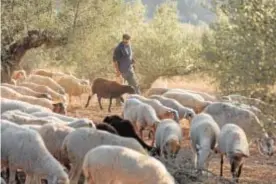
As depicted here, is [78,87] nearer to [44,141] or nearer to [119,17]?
[119,17]

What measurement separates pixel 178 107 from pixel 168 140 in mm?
4579

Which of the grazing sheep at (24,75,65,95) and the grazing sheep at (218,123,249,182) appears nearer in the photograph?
the grazing sheep at (218,123,249,182)

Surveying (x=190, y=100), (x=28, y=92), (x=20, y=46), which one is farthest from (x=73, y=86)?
(x=190, y=100)

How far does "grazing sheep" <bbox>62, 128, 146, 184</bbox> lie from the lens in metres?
9.63

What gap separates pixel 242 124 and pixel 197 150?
2.56 m

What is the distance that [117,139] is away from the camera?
32.2ft

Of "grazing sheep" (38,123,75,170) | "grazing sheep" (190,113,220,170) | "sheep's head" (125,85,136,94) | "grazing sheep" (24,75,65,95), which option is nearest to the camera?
"grazing sheep" (38,123,75,170)

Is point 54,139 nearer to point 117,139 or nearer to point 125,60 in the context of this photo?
point 117,139

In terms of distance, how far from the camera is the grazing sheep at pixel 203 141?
38.0 ft

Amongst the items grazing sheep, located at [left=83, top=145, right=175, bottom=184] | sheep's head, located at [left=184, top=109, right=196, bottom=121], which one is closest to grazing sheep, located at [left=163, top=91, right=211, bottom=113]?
sheep's head, located at [left=184, top=109, right=196, bottom=121]

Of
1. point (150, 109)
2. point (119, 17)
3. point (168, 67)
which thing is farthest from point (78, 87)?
point (150, 109)

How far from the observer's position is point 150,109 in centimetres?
1470

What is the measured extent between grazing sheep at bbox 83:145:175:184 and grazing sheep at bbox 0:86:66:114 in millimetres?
6979

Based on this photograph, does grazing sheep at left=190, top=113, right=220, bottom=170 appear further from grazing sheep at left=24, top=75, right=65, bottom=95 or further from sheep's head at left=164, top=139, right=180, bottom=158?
grazing sheep at left=24, top=75, right=65, bottom=95
